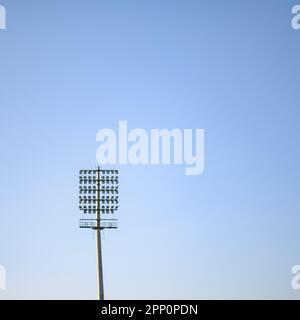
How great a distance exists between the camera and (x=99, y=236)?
37.4 metres

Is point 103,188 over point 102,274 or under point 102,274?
over

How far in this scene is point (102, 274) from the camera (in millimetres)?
36500

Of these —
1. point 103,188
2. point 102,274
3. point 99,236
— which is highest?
point 103,188

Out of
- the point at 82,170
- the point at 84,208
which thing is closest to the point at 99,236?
the point at 84,208
